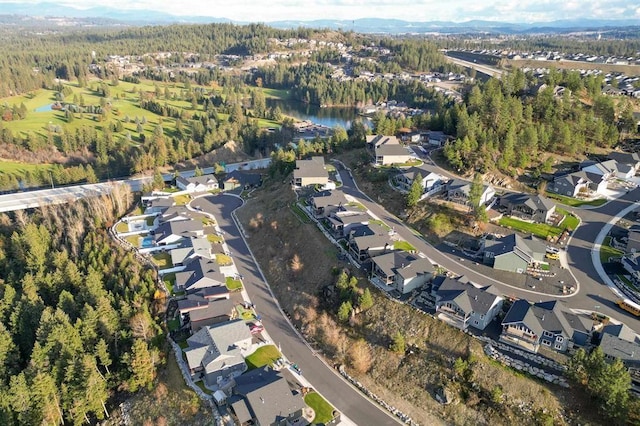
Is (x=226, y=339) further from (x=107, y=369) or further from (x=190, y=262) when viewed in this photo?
(x=190, y=262)

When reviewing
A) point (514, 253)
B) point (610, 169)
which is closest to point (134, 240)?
point (514, 253)

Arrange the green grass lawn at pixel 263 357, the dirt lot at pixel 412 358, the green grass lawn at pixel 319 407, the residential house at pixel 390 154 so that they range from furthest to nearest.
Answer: the residential house at pixel 390 154 → the green grass lawn at pixel 263 357 → the green grass lawn at pixel 319 407 → the dirt lot at pixel 412 358

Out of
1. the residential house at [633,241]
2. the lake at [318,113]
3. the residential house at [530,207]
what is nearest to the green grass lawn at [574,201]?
the residential house at [530,207]

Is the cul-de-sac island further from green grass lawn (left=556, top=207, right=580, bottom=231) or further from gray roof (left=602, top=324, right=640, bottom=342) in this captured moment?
green grass lawn (left=556, top=207, right=580, bottom=231)

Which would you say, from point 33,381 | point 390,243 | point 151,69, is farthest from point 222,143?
point 151,69

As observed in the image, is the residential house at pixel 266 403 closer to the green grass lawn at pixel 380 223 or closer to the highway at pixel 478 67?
the green grass lawn at pixel 380 223

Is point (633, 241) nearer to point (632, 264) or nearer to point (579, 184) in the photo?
point (632, 264)
